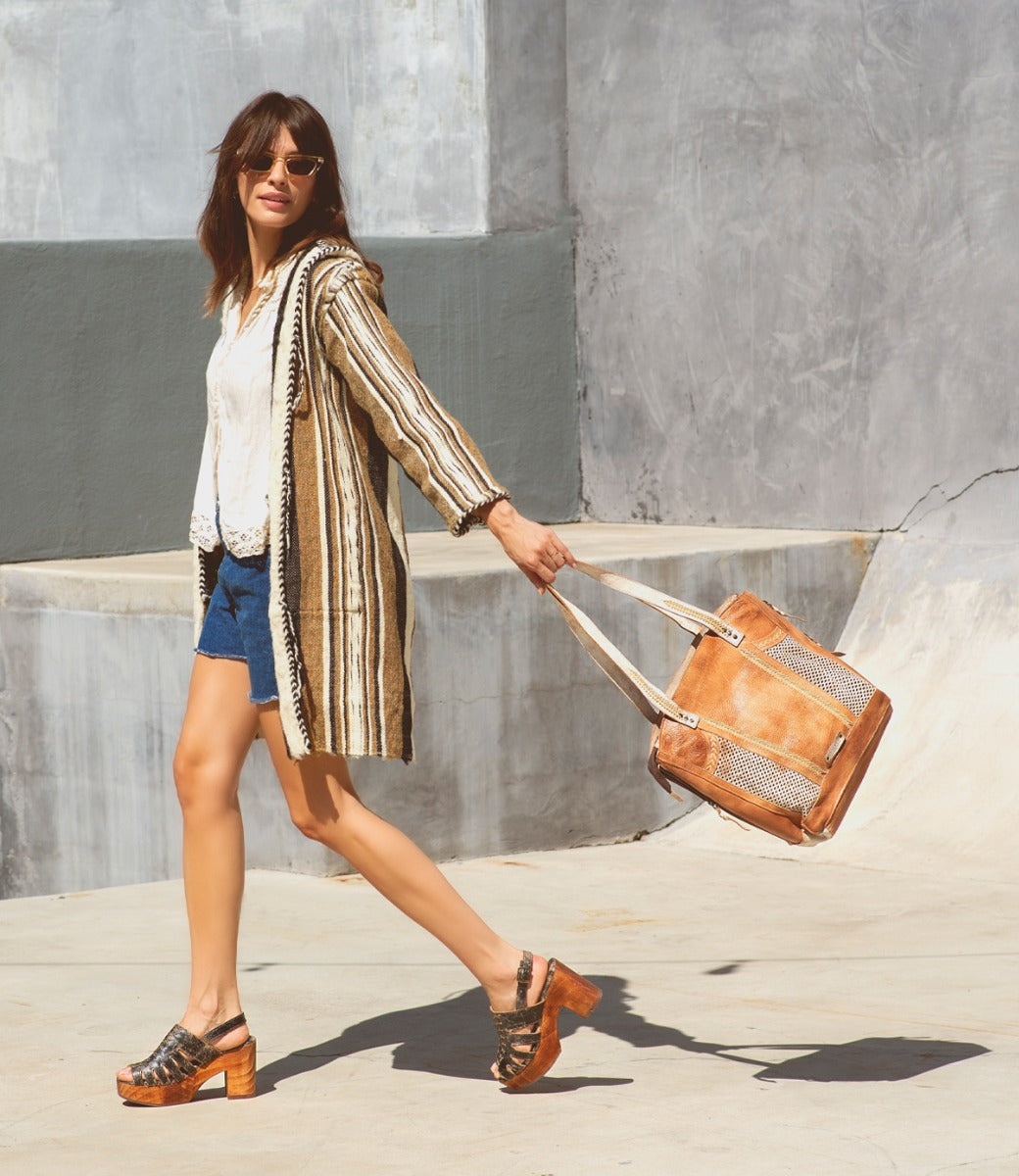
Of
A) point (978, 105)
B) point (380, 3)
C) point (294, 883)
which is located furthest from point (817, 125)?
point (294, 883)

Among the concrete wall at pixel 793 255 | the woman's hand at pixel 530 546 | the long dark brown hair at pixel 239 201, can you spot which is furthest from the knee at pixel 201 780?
the concrete wall at pixel 793 255

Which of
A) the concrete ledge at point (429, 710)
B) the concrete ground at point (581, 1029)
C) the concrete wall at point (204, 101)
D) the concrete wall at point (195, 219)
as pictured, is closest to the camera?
the concrete ground at point (581, 1029)

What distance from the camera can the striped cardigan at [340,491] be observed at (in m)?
3.71

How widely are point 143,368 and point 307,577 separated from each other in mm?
4296

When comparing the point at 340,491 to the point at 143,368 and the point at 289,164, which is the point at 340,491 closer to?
the point at 289,164

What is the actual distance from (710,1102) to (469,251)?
552 centimetres

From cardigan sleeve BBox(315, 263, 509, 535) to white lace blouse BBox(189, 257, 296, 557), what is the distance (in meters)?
0.12

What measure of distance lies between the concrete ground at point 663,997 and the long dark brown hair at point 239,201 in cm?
155

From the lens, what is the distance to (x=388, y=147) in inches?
359

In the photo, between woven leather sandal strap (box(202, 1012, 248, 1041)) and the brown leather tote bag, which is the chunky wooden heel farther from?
the brown leather tote bag

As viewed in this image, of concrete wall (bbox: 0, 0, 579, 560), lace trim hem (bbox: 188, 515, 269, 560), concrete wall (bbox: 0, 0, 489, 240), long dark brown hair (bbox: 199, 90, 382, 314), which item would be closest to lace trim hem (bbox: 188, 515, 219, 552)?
lace trim hem (bbox: 188, 515, 269, 560)

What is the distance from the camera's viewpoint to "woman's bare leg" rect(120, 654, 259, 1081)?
3844 mm

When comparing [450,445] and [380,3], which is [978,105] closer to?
[380,3]

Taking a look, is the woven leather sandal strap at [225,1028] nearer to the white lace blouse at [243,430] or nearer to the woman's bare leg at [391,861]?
the woman's bare leg at [391,861]
